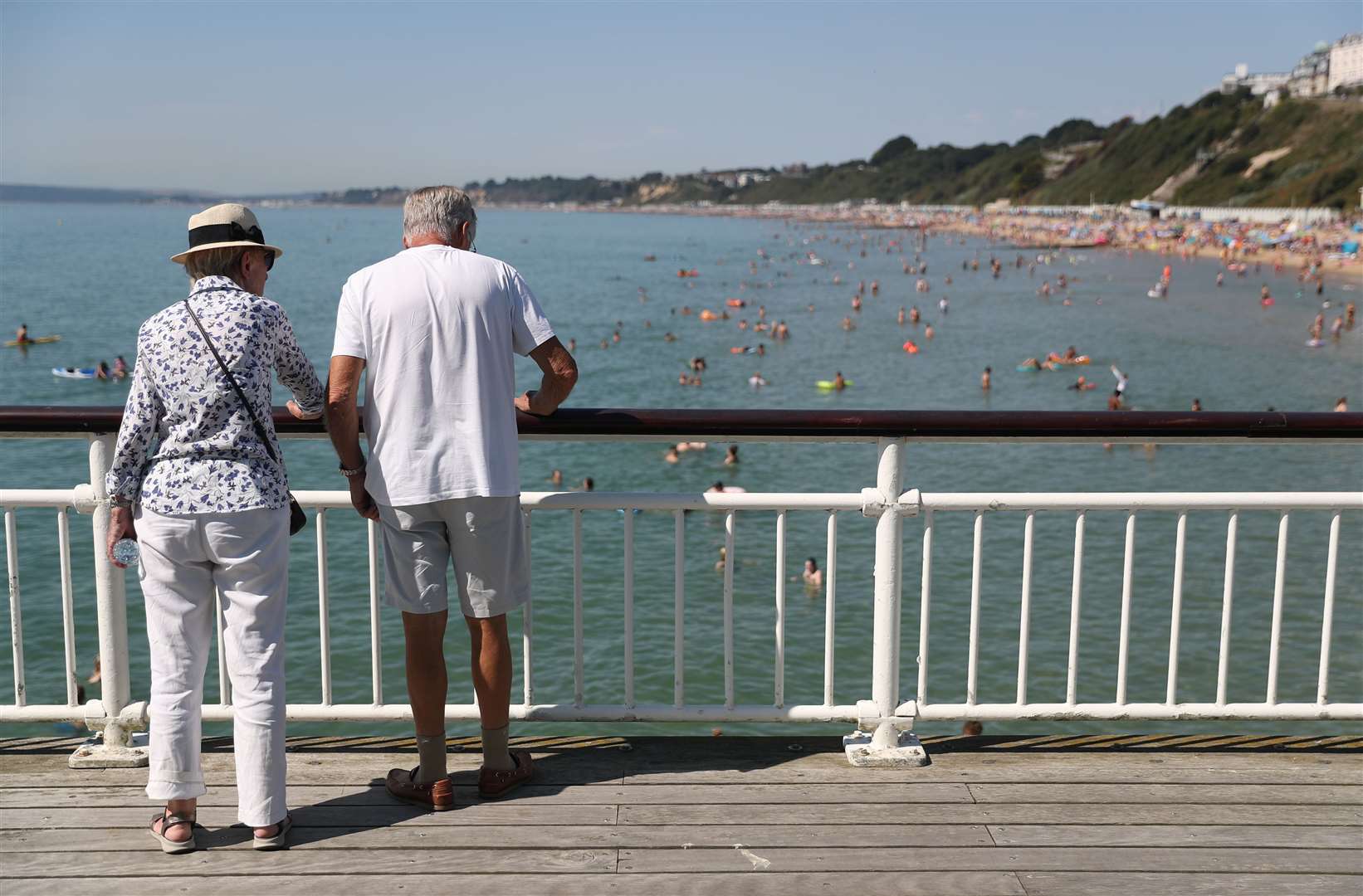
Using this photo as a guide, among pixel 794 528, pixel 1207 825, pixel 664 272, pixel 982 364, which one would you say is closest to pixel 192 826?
pixel 1207 825

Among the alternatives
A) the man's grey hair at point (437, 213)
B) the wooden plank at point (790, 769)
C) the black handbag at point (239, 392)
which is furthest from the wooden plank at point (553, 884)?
the man's grey hair at point (437, 213)

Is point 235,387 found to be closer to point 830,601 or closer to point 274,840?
point 274,840

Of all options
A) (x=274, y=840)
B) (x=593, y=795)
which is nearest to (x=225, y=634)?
(x=274, y=840)

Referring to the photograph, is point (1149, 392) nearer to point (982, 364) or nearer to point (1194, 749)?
point (982, 364)

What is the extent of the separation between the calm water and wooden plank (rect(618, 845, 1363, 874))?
1.75 m

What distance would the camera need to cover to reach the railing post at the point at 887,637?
412cm

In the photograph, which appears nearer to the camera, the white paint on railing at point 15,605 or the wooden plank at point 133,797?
the wooden plank at point 133,797

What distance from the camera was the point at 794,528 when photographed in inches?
846

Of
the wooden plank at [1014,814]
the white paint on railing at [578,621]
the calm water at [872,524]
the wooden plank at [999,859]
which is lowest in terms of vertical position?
the calm water at [872,524]

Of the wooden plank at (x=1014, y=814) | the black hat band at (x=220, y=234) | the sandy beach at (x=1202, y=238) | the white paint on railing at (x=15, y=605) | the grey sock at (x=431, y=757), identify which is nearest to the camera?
the black hat band at (x=220, y=234)

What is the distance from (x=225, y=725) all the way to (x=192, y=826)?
4.14 ft

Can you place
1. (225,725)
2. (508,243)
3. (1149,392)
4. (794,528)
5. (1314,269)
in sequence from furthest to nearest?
(508,243), (1314,269), (1149,392), (794,528), (225,725)

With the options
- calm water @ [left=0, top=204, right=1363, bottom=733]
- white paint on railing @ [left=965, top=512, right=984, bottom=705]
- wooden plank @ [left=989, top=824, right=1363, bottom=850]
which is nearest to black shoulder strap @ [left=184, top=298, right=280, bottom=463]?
white paint on railing @ [left=965, top=512, right=984, bottom=705]

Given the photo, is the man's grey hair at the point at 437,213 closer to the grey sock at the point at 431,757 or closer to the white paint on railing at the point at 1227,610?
the grey sock at the point at 431,757
